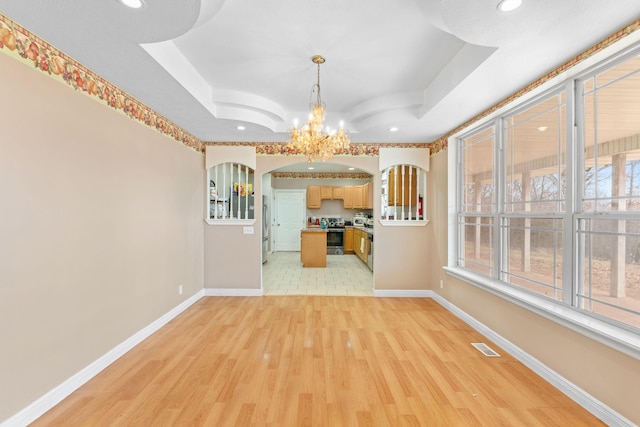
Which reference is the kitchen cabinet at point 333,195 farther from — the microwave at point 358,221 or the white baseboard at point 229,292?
the white baseboard at point 229,292

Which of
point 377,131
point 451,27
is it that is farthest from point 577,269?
point 377,131

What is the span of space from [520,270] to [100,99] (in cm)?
439

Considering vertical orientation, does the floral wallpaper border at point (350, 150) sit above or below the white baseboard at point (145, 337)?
above

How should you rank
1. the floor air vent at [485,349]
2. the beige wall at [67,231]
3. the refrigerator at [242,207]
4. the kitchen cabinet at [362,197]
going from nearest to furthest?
the beige wall at [67,231] < the floor air vent at [485,349] < the refrigerator at [242,207] < the kitchen cabinet at [362,197]

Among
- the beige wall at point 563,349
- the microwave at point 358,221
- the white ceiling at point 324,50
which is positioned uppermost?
the white ceiling at point 324,50

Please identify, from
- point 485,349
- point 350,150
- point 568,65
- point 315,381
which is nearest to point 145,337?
point 315,381

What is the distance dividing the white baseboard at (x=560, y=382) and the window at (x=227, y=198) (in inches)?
151

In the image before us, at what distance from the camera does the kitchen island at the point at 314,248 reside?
299 inches

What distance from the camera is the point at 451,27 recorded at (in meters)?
1.84

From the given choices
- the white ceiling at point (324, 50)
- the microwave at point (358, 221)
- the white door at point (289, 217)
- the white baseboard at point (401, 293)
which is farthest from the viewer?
the white door at point (289, 217)

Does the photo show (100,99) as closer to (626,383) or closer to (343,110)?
(343,110)

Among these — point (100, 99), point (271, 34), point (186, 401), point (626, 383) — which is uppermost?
point (271, 34)

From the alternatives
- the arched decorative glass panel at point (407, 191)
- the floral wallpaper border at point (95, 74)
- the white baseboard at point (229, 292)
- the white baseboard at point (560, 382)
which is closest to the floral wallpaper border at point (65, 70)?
the floral wallpaper border at point (95, 74)

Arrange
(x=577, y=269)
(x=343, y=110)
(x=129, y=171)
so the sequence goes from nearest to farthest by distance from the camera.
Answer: (x=577, y=269) < (x=129, y=171) < (x=343, y=110)
